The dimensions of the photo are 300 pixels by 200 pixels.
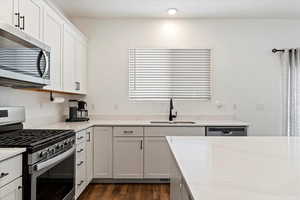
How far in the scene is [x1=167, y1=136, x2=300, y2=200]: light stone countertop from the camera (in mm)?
875

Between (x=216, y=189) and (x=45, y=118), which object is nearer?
(x=216, y=189)

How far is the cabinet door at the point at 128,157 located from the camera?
390 centimetres

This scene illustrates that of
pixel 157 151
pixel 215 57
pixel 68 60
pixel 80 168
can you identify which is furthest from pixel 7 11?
pixel 215 57

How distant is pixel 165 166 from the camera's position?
3.91 metres

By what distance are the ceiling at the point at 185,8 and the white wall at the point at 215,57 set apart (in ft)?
0.58

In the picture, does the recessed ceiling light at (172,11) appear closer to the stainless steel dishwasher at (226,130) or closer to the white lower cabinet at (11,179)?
the stainless steel dishwasher at (226,130)

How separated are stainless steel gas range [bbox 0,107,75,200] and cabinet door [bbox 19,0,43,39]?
75 cm

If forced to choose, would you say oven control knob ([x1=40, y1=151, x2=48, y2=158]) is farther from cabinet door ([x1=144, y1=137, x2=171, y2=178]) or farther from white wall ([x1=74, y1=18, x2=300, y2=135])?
white wall ([x1=74, y1=18, x2=300, y2=135])

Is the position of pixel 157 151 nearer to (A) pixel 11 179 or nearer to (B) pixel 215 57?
(B) pixel 215 57

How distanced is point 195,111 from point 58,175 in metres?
2.70

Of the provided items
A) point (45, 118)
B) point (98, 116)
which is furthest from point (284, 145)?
point (98, 116)

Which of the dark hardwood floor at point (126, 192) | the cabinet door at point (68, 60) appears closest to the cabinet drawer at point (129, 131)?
the dark hardwood floor at point (126, 192)

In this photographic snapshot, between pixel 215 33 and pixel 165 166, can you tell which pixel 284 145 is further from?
pixel 215 33

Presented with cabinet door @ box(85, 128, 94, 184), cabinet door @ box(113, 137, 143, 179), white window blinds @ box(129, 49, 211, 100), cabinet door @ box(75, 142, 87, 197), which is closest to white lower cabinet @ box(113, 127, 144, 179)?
cabinet door @ box(113, 137, 143, 179)
